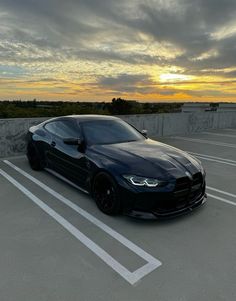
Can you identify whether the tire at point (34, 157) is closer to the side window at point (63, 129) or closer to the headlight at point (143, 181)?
the side window at point (63, 129)

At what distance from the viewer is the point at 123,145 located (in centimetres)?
439

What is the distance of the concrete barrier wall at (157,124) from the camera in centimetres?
742

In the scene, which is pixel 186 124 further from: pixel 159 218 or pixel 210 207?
pixel 159 218

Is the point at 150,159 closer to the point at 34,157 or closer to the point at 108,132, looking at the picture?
the point at 108,132

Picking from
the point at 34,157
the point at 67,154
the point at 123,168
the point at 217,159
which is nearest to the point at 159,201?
the point at 123,168

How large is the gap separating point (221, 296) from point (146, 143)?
2.74 metres

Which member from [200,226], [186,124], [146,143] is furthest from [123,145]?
[186,124]

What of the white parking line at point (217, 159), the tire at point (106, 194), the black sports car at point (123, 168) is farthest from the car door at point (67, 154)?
the white parking line at point (217, 159)

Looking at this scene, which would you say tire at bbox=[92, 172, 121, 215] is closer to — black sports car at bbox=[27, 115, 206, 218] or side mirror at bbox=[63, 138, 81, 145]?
black sports car at bbox=[27, 115, 206, 218]

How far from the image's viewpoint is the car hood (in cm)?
358

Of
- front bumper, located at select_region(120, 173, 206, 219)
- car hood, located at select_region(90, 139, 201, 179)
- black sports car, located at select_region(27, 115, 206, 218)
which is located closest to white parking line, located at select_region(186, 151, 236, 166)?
black sports car, located at select_region(27, 115, 206, 218)

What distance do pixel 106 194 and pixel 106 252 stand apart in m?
1.00

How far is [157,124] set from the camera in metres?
12.1

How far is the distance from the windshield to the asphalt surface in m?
1.02
